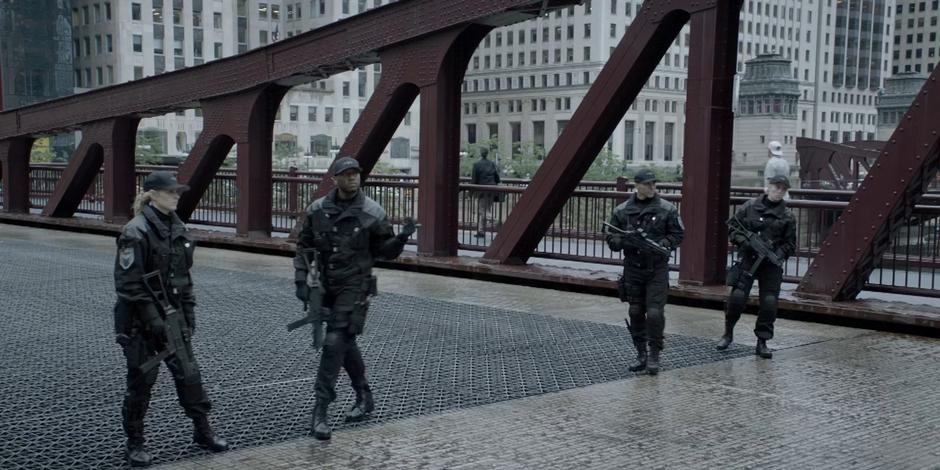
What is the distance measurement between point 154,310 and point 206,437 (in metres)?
0.84

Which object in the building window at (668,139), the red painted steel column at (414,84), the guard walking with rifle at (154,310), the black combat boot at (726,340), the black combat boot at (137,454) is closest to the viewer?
the black combat boot at (137,454)

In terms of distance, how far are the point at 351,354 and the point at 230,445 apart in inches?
40.7

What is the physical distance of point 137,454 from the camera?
5.89 metres

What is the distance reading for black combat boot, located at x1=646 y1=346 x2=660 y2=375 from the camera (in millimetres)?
8531

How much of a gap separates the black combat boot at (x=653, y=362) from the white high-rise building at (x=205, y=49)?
77.7m

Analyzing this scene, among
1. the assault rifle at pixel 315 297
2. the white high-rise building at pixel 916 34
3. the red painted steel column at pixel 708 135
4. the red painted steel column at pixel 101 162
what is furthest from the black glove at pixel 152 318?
the white high-rise building at pixel 916 34

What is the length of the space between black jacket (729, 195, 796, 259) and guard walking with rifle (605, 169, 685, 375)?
1009mm

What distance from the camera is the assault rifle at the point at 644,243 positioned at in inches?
341

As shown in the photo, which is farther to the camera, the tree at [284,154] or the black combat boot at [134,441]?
the tree at [284,154]

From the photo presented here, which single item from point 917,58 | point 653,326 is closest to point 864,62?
point 917,58

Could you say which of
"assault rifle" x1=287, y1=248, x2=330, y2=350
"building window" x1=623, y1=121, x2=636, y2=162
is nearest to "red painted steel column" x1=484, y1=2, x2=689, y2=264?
"assault rifle" x1=287, y1=248, x2=330, y2=350

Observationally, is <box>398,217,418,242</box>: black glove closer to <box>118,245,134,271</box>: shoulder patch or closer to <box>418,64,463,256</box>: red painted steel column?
<box>118,245,134,271</box>: shoulder patch

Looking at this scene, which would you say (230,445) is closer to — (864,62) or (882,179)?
(882,179)

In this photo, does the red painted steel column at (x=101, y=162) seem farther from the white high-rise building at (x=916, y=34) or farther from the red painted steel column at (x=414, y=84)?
the white high-rise building at (x=916, y=34)
